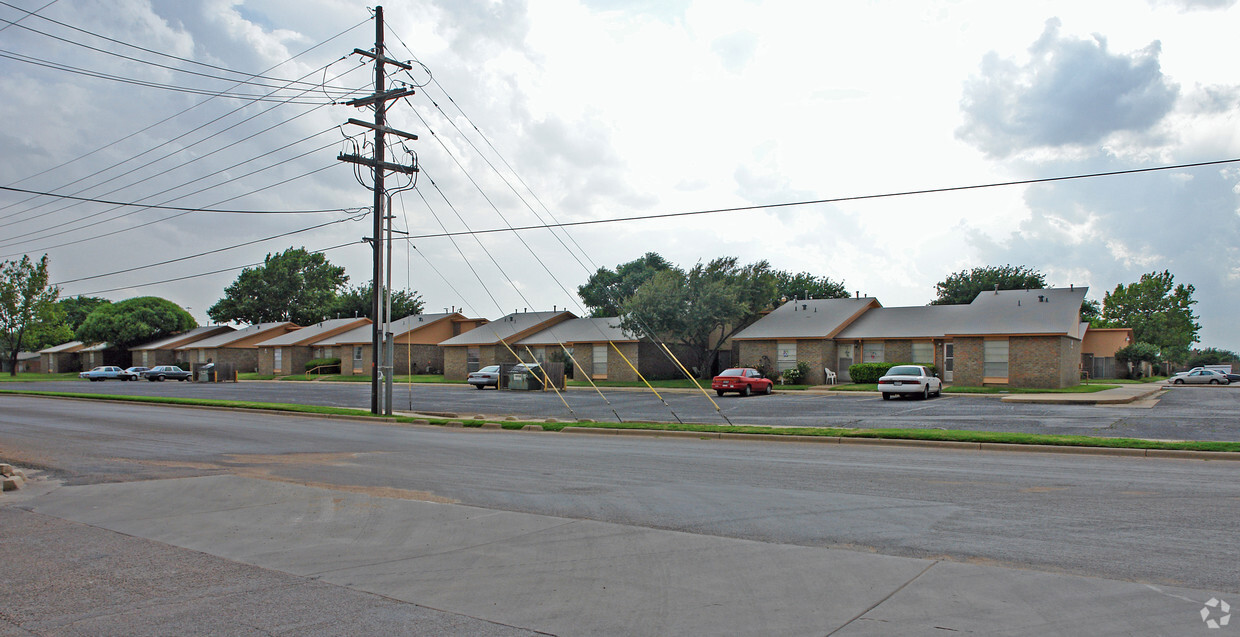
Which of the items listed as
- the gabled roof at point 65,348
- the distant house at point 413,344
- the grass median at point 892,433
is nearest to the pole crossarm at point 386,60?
the grass median at point 892,433

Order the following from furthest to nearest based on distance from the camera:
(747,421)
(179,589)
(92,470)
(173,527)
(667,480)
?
(747,421), (92,470), (667,480), (173,527), (179,589)

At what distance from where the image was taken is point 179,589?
6.02 meters

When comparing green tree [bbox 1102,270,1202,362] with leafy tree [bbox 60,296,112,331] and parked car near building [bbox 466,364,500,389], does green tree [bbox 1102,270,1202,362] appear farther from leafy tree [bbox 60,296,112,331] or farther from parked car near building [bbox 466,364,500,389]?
leafy tree [bbox 60,296,112,331]

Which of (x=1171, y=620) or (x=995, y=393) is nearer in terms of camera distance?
(x=1171, y=620)

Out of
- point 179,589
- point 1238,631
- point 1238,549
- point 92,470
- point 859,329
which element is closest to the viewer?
point 1238,631

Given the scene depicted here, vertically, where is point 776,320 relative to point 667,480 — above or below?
above

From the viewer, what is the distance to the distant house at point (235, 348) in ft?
236

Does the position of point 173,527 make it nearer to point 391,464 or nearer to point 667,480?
point 391,464

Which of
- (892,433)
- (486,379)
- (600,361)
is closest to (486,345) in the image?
(600,361)

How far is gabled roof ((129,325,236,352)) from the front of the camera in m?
77.6

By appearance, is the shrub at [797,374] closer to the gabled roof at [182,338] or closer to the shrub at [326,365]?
the shrub at [326,365]

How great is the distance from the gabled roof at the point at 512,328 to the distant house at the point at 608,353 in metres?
1.73

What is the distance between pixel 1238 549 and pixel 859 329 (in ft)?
122

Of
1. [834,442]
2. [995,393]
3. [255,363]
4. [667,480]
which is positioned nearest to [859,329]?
[995,393]
